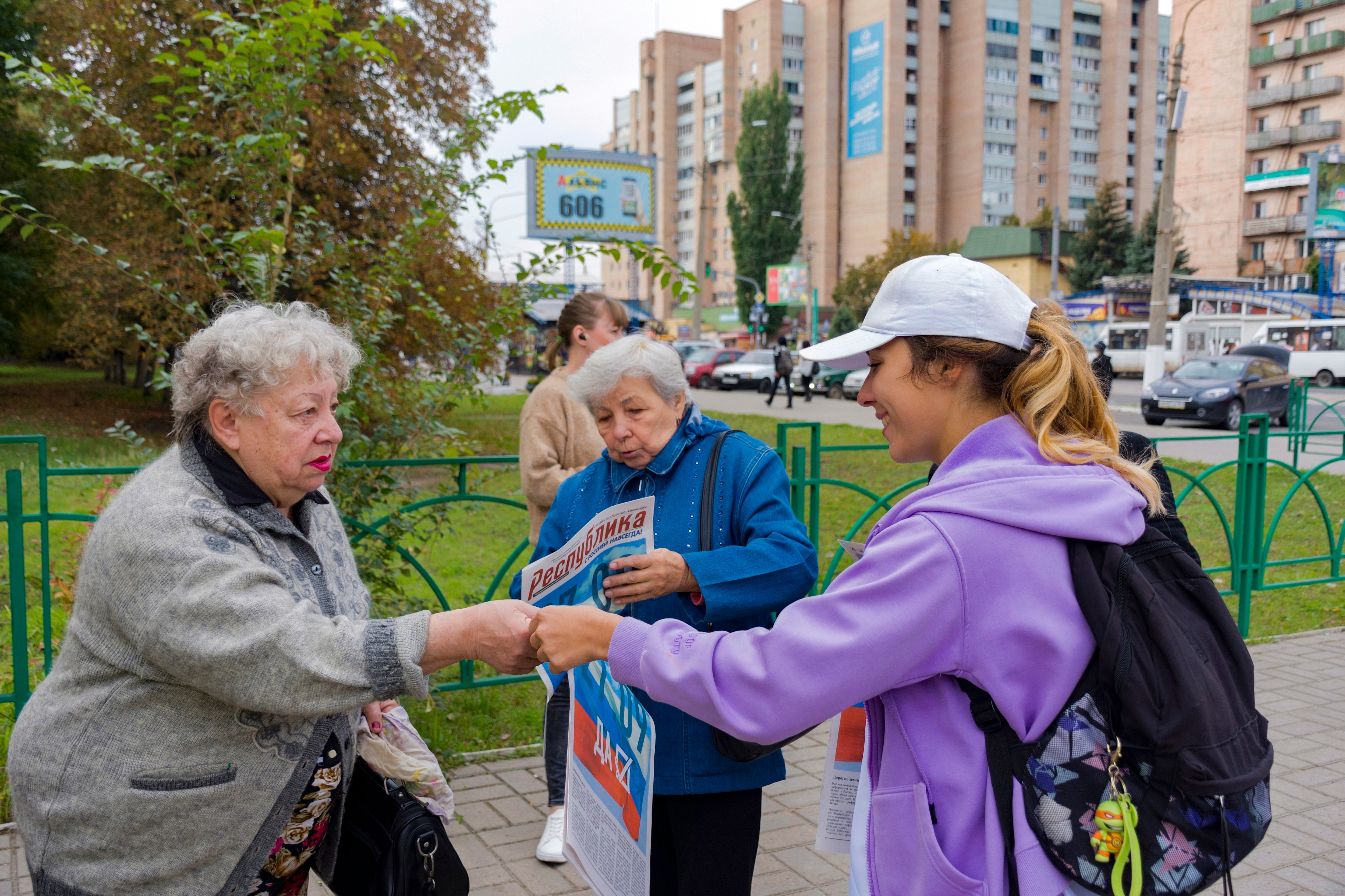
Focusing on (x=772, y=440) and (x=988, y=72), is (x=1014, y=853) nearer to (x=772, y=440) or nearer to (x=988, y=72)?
(x=772, y=440)

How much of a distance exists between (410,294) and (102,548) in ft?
26.8

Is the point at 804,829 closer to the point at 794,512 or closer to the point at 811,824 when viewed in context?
the point at 811,824

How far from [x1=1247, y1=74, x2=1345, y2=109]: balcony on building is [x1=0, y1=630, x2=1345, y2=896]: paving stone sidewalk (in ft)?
219

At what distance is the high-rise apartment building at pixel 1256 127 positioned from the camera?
58.0 metres

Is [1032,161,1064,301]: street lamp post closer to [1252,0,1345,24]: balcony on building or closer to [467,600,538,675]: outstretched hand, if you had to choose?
[1252,0,1345,24]: balcony on building

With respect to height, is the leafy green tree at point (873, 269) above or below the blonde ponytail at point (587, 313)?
above

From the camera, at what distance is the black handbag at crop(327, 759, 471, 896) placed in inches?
77.9

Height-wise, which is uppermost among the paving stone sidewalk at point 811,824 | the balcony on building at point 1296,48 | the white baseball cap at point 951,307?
the balcony on building at point 1296,48

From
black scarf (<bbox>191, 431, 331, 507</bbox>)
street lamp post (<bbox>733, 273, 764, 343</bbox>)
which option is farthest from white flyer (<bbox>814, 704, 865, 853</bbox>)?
street lamp post (<bbox>733, 273, 764, 343</bbox>)

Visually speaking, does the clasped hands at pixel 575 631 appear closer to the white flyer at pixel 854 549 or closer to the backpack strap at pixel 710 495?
the backpack strap at pixel 710 495

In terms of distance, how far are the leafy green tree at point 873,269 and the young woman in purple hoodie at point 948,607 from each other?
172ft

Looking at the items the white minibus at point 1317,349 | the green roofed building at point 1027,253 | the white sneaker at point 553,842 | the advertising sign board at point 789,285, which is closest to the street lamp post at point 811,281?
the advertising sign board at point 789,285

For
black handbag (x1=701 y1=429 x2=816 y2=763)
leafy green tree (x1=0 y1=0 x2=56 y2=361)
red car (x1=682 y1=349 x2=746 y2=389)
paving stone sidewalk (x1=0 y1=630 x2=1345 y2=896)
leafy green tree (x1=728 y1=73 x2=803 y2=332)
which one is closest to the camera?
black handbag (x1=701 y1=429 x2=816 y2=763)

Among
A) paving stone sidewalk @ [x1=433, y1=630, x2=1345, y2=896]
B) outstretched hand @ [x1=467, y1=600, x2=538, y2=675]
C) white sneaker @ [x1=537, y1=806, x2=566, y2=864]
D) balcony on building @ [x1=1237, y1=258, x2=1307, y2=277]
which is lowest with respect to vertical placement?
paving stone sidewalk @ [x1=433, y1=630, x2=1345, y2=896]
